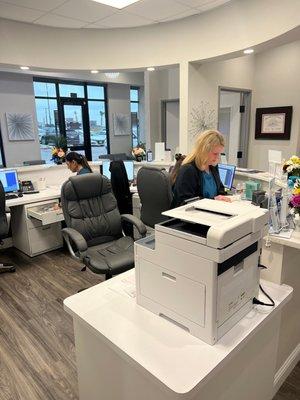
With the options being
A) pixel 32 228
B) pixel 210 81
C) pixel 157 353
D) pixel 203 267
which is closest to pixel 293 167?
pixel 203 267

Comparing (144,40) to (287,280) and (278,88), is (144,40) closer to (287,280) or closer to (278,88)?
(278,88)

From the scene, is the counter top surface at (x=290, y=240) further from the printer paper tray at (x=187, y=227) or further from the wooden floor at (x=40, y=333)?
the wooden floor at (x=40, y=333)

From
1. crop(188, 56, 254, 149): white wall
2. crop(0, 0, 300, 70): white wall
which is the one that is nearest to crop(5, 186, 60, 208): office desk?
crop(0, 0, 300, 70): white wall

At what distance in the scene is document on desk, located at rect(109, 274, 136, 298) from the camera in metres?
1.41

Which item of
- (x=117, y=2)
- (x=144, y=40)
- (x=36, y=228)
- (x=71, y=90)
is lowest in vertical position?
(x=36, y=228)

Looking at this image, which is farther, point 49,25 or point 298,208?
point 49,25

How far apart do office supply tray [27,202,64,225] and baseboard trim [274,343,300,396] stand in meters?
2.56

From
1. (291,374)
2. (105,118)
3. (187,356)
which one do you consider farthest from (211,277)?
(105,118)

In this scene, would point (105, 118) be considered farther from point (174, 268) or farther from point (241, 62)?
point (174, 268)

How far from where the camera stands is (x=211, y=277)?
100 centimetres

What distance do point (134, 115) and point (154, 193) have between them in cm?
685

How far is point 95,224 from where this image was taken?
258 centimetres

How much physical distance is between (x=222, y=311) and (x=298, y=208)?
0.88 m

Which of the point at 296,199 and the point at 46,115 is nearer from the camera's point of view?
the point at 296,199
